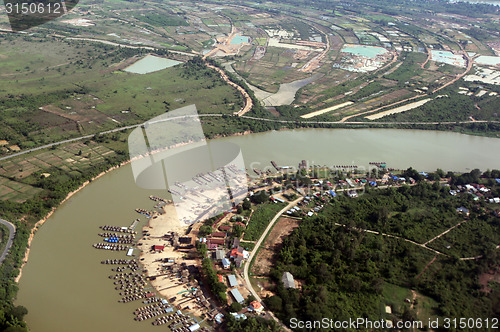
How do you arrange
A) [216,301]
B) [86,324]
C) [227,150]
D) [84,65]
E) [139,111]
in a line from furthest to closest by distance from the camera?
[84,65] < [139,111] < [227,150] < [216,301] < [86,324]

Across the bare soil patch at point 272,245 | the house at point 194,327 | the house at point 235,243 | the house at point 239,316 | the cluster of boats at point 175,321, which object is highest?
the house at point 235,243

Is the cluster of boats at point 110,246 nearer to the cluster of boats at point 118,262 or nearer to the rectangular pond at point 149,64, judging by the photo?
the cluster of boats at point 118,262

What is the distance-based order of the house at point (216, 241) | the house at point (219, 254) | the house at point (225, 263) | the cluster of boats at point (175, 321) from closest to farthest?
the cluster of boats at point (175, 321), the house at point (225, 263), the house at point (219, 254), the house at point (216, 241)

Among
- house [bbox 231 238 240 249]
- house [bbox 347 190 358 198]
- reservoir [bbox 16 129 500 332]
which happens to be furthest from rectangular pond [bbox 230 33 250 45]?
house [bbox 231 238 240 249]

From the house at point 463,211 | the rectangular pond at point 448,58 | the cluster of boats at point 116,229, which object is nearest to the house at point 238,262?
the cluster of boats at point 116,229

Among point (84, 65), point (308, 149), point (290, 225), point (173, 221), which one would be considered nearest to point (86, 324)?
point (173, 221)

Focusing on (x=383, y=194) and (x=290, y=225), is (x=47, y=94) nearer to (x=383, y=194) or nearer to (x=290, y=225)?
(x=290, y=225)

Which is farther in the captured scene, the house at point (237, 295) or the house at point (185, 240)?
the house at point (185, 240)
